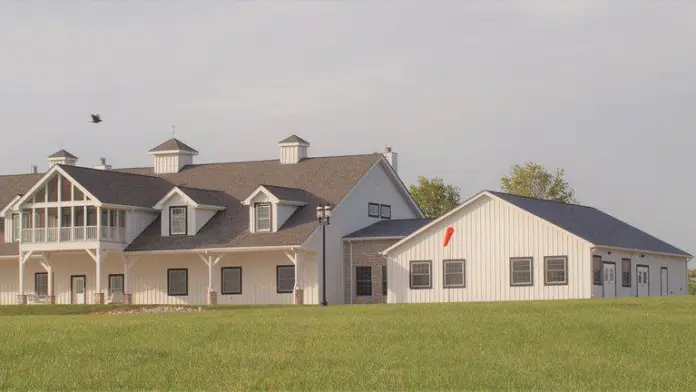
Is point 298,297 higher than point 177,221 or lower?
lower

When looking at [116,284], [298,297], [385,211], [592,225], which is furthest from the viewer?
[385,211]

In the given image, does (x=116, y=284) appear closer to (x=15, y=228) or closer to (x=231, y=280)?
(x=15, y=228)

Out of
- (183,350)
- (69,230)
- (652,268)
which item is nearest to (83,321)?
(183,350)

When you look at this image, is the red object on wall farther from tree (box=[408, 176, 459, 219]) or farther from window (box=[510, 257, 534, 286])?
tree (box=[408, 176, 459, 219])

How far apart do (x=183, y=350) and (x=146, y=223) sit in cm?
3245

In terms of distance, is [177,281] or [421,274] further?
[177,281]

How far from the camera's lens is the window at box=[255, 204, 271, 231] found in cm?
5631

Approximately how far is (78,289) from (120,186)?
18.7 feet

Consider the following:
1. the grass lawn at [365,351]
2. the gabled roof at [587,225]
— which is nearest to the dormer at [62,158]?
the gabled roof at [587,225]

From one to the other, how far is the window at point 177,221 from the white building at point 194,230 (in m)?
0.05

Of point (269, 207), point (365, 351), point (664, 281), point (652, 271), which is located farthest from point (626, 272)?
point (365, 351)

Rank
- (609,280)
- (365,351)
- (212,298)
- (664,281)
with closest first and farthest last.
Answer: (365,351) → (609,280) → (212,298) → (664,281)

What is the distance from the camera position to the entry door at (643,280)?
53656 mm

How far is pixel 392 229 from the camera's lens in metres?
57.1
